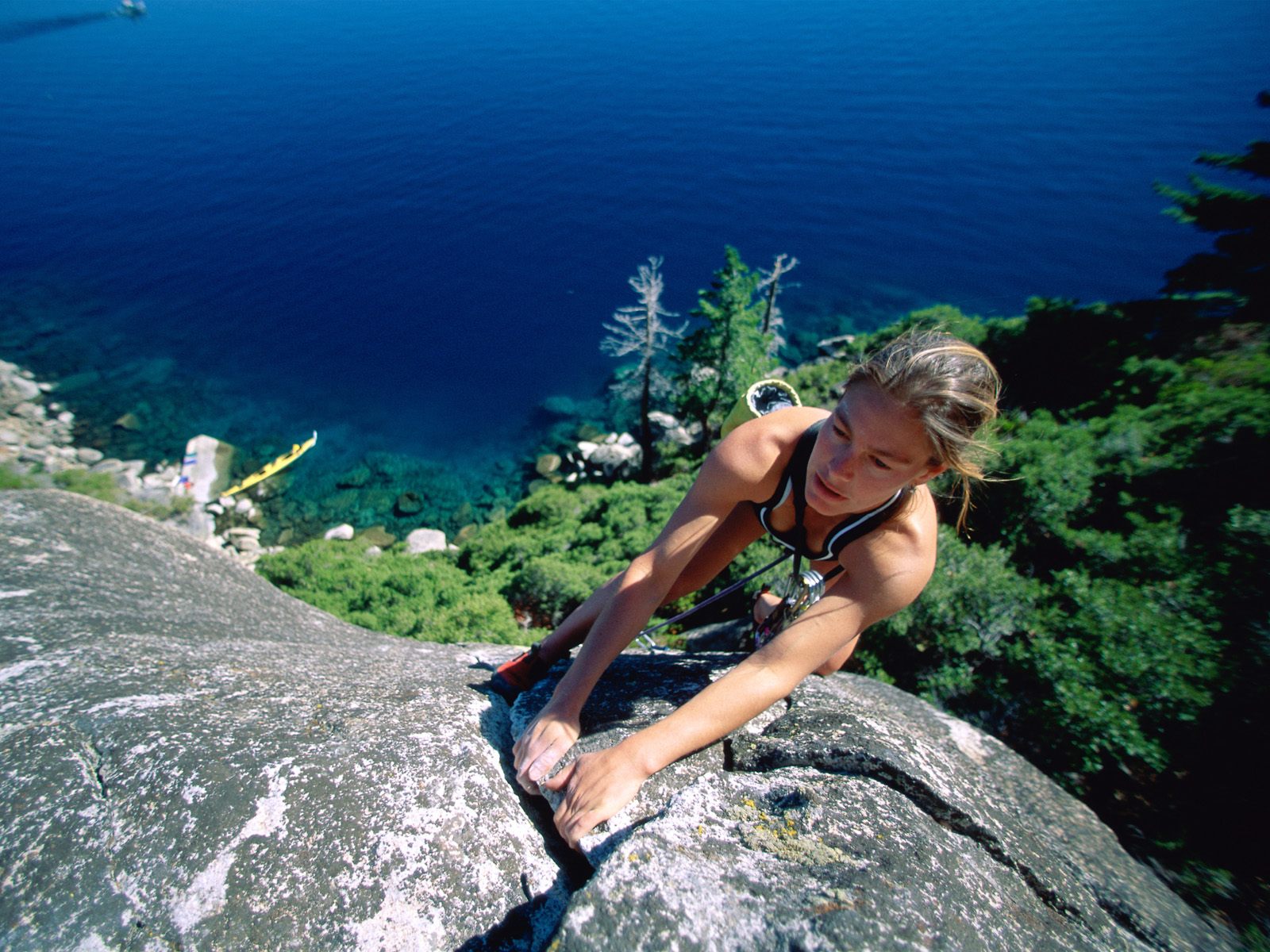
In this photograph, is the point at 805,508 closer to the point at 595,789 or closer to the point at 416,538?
the point at 595,789

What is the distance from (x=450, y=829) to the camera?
8.98 feet

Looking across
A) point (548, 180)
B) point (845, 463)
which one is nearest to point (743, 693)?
point (845, 463)

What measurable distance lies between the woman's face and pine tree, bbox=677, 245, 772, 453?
1830 centimetres

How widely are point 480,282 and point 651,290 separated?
980 inches

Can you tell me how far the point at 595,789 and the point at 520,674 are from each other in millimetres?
1339

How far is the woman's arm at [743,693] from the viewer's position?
2732 mm

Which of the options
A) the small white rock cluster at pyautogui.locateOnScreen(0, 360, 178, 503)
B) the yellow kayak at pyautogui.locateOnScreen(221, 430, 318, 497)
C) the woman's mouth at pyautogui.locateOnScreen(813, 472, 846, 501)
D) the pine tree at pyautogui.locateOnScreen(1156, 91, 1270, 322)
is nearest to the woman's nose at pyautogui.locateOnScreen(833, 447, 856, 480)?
the woman's mouth at pyautogui.locateOnScreen(813, 472, 846, 501)

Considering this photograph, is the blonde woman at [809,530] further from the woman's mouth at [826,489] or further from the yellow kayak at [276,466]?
the yellow kayak at [276,466]

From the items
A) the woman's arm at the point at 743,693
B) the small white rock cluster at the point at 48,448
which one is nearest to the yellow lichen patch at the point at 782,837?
the woman's arm at the point at 743,693

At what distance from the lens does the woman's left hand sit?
2648 millimetres

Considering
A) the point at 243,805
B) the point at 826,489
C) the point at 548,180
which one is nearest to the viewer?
the point at 243,805

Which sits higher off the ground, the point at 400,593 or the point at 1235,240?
the point at 1235,240

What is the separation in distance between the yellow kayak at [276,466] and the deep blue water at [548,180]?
83.2 inches

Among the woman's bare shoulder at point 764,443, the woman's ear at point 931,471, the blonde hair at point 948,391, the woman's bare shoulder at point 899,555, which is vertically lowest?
the woman's bare shoulder at point 899,555
